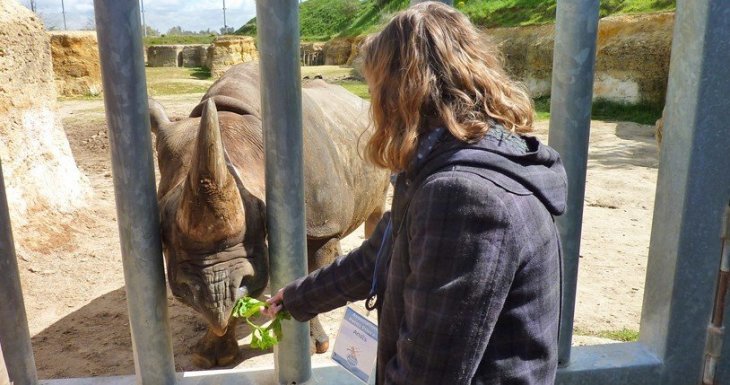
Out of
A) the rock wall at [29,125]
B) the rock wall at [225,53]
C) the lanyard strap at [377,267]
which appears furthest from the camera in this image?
the rock wall at [225,53]

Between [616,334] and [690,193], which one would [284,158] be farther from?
[616,334]

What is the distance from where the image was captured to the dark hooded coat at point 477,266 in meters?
1.29

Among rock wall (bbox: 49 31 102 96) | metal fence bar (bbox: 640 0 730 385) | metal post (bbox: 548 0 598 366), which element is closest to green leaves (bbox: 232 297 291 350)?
metal post (bbox: 548 0 598 366)

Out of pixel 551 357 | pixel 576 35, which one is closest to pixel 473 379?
pixel 551 357

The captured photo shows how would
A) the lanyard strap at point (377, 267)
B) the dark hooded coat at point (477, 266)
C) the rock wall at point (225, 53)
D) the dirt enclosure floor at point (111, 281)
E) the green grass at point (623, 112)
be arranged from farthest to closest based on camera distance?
the rock wall at point (225, 53) → the green grass at point (623, 112) → the dirt enclosure floor at point (111, 281) → the lanyard strap at point (377, 267) → the dark hooded coat at point (477, 266)

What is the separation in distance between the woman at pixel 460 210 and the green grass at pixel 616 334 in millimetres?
2383

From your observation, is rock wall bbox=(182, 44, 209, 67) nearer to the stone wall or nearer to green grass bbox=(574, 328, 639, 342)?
the stone wall

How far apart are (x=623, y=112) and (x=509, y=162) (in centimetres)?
1305

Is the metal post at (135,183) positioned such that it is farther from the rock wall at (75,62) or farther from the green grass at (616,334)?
the rock wall at (75,62)

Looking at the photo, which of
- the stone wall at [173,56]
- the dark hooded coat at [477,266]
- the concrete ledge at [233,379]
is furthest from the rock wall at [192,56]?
the dark hooded coat at [477,266]

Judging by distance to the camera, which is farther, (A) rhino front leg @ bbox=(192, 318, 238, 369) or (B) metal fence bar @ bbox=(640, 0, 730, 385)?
(A) rhino front leg @ bbox=(192, 318, 238, 369)

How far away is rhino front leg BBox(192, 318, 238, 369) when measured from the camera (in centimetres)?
348

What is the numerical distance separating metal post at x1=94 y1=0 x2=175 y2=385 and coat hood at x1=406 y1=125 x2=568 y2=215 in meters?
0.83

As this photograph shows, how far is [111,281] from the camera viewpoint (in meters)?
4.80
